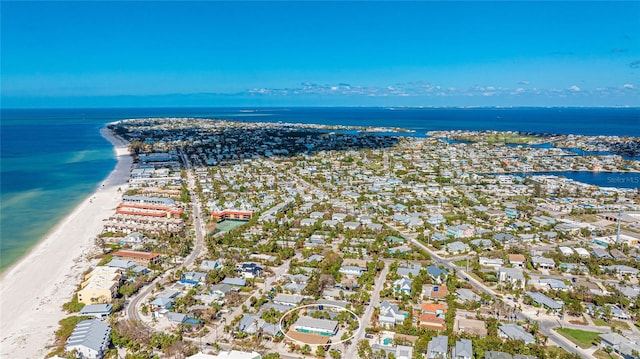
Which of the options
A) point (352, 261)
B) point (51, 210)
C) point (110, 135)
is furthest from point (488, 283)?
point (110, 135)

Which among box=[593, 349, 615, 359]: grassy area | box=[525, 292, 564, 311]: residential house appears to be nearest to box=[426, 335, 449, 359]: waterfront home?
box=[593, 349, 615, 359]: grassy area

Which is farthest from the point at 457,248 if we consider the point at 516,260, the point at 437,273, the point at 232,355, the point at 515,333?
the point at 232,355

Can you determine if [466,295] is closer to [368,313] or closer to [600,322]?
[368,313]

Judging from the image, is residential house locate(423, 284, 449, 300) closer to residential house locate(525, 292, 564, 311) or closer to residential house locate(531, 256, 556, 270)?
residential house locate(525, 292, 564, 311)

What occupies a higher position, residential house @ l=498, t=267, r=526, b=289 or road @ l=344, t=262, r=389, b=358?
residential house @ l=498, t=267, r=526, b=289

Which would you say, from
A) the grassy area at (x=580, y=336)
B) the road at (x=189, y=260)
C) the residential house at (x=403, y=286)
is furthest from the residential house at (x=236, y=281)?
the grassy area at (x=580, y=336)

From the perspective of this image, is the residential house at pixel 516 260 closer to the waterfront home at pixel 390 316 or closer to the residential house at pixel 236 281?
the waterfront home at pixel 390 316
